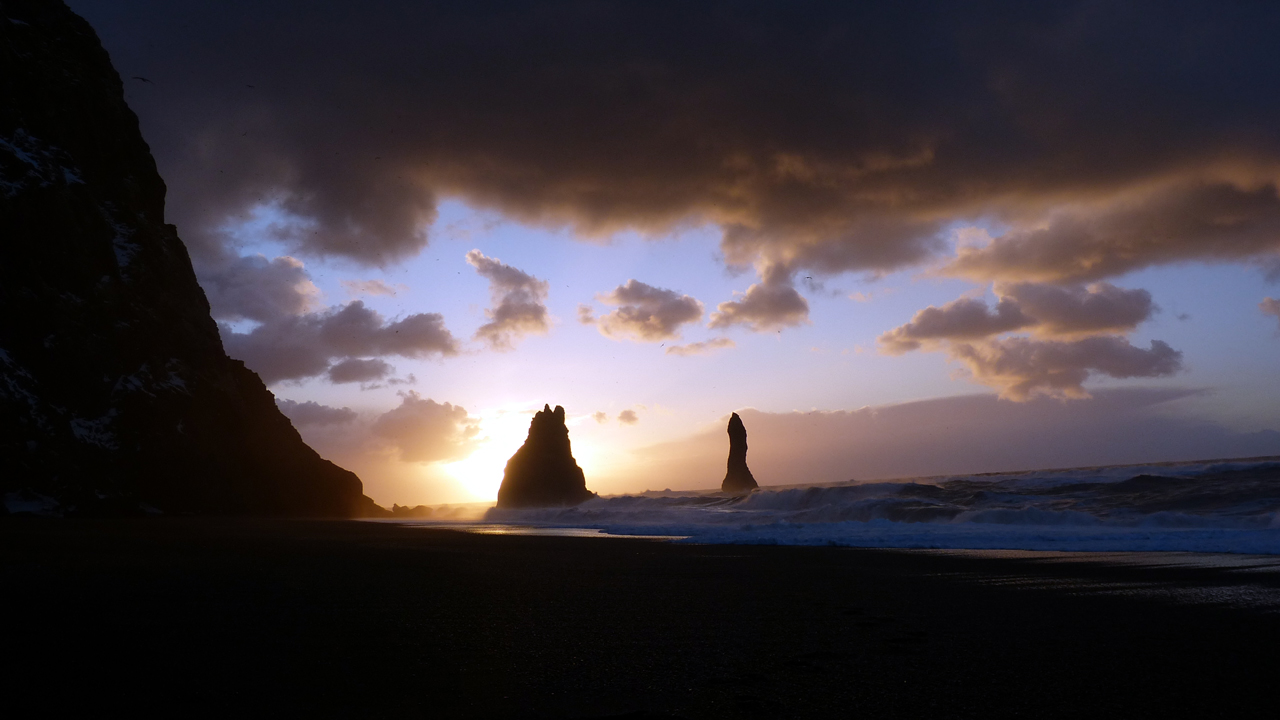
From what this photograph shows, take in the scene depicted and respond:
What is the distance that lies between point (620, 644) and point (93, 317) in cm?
3801

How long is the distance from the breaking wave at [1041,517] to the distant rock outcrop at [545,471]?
4316cm

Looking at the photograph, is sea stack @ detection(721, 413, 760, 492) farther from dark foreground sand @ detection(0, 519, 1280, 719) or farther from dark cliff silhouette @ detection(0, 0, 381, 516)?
dark foreground sand @ detection(0, 519, 1280, 719)

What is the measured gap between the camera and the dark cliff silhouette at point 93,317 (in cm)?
2758

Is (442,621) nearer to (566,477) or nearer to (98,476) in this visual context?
(98,476)

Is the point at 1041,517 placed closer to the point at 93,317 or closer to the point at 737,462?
the point at 93,317

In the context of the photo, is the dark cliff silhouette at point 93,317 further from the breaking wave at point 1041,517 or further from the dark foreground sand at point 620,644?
the dark foreground sand at point 620,644

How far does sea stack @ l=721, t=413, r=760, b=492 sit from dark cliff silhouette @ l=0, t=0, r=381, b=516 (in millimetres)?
52924

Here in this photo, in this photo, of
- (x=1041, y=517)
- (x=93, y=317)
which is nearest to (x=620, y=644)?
(x=1041, y=517)

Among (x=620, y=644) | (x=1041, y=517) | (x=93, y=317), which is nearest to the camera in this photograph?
(x=620, y=644)

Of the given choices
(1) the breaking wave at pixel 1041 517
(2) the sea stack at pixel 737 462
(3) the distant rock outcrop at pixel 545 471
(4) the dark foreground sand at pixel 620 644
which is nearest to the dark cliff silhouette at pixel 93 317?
(1) the breaking wave at pixel 1041 517

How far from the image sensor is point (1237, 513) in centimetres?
1864

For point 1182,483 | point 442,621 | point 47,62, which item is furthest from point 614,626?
point 47,62

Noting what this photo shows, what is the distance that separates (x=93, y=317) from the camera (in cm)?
3083

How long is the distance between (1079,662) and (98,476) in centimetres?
3808
